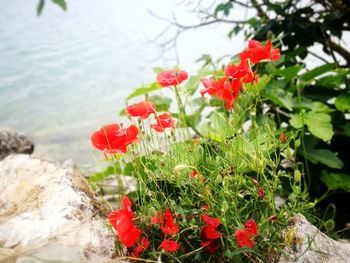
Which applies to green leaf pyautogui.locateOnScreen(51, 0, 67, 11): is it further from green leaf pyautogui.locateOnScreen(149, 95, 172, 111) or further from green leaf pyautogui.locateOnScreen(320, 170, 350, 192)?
green leaf pyautogui.locateOnScreen(320, 170, 350, 192)

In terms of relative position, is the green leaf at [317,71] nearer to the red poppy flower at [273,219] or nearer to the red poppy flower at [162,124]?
the red poppy flower at [162,124]

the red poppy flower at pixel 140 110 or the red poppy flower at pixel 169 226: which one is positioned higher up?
the red poppy flower at pixel 140 110

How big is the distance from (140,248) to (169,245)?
0.35 ft

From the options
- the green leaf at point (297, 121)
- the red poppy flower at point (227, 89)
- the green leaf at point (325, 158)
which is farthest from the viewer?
the green leaf at point (325, 158)

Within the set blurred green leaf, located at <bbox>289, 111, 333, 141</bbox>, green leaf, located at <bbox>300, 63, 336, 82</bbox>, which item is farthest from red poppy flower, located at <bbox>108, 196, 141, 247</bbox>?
green leaf, located at <bbox>300, 63, 336, 82</bbox>

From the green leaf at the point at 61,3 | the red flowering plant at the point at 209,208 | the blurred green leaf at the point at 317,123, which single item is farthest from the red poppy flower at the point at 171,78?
the blurred green leaf at the point at 317,123

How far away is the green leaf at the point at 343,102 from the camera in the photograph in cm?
261

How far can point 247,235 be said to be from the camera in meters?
1.12

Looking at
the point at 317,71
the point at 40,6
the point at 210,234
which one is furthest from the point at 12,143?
the point at 210,234

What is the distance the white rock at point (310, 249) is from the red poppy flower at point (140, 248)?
0.41 metres

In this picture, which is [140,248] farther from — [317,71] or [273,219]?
[317,71]

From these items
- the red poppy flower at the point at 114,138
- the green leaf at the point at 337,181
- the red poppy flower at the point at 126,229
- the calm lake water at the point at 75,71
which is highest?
the red poppy flower at the point at 114,138

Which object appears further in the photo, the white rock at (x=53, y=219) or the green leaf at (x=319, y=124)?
the green leaf at (x=319, y=124)

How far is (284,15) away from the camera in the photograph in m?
3.07
